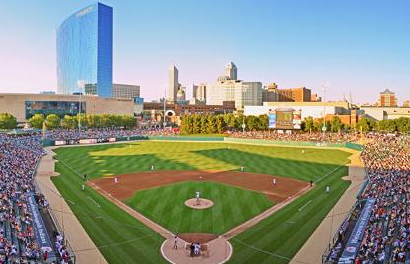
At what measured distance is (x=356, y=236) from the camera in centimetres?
2334

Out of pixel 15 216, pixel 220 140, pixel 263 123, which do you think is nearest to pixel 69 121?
pixel 220 140

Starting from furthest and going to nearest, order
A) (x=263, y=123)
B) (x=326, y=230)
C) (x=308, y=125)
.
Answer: (x=263, y=123) → (x=308, y=125) → (x=326, y=230)

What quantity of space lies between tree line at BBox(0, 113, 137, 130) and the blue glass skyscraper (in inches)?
3021

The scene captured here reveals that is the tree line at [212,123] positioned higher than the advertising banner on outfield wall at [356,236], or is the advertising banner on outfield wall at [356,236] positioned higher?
the tree line at [212,123]

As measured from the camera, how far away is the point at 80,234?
25.7 m

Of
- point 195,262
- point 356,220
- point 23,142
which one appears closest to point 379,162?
point 356,220

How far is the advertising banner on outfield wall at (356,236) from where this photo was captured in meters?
20.6

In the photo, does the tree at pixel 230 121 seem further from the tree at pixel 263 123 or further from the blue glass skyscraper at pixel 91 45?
the blue glass skyscraper at pixel 91 45

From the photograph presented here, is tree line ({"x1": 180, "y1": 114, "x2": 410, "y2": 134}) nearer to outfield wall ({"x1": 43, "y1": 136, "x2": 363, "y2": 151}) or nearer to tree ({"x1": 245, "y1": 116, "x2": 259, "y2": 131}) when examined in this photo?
tree ({"x1": 245, "y1": 116, "x2": 259, "y2": 131})

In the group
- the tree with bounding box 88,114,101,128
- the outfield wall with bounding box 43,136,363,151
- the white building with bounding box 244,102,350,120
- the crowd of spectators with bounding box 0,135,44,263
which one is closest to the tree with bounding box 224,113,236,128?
the white building with bounding box 244,102,350,120

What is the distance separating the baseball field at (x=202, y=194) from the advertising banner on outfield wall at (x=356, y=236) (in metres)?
3.13

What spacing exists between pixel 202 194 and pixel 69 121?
3052 inches

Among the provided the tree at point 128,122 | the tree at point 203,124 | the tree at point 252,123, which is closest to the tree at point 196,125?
the tree at point 203,124

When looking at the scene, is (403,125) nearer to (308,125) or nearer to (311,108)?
(308,125)
